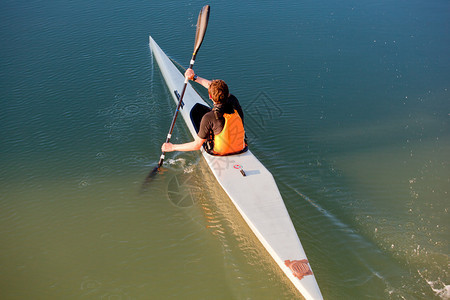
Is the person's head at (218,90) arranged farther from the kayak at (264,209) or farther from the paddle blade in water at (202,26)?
the paddle blade in water at (202,26)

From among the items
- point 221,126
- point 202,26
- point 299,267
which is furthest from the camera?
point 202,26

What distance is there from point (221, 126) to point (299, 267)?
2.11 metres

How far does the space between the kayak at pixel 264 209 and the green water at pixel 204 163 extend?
206 millimetres

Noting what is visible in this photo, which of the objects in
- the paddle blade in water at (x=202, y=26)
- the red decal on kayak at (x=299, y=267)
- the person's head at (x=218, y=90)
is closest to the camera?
the red decal on kayak at (x=299, y=267)

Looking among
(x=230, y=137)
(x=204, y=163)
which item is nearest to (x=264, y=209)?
(x=230, y=137)

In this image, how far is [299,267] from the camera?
3818mm

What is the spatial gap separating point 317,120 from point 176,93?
9.39 feet

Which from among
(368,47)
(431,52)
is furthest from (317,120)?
(431,52)

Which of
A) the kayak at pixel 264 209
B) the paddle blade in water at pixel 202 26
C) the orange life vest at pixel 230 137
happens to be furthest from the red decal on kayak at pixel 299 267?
the paddle blade in water at pixel 202 26

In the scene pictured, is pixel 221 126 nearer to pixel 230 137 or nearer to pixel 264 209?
pixel 230 137

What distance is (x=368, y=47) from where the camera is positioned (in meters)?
8.82

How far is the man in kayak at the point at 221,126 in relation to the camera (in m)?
4.68

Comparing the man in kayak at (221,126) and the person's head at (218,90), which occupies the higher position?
the person's head at (218,90)

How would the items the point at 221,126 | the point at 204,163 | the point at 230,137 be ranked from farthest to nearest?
the point at 204,163 < the point at 230,137 < the point at 221,126
